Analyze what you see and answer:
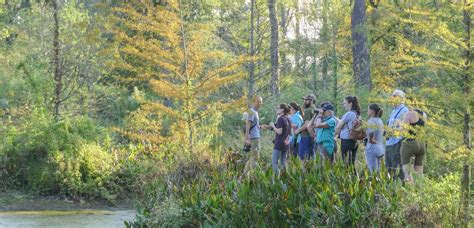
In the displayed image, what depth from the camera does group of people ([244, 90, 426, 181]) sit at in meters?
11.0

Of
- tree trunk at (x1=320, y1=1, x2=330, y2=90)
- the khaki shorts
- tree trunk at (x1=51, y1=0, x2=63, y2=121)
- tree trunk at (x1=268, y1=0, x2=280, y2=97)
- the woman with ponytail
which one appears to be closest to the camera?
the khaki shorts

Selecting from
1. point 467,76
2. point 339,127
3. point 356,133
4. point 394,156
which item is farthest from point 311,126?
point 467,76

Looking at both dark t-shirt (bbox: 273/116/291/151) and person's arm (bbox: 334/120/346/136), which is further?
dark t-shirt (bbox: 273/116/291/151)

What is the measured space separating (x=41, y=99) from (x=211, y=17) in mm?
12474

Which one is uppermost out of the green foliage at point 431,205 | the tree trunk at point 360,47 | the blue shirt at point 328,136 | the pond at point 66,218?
the tree trunk at point 360,47

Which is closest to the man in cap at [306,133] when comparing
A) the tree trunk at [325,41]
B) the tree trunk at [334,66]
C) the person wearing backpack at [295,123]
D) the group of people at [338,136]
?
the group of people at [338,136]

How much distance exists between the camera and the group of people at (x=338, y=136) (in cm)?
1102

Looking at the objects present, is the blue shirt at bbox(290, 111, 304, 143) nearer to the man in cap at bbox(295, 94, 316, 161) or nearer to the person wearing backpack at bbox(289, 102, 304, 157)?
the person wearing backpack at bbox(289, 102, 304, 157)

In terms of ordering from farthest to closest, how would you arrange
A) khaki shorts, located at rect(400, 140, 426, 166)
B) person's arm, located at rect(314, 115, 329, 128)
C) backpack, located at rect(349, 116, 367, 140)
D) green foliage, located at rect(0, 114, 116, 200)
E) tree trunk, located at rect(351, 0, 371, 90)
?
tree trunk, located at rect(351, 0, 371, 90), green foliage, located at rect(0, 114, 116, 200), person's arm, located at rect(314, 115, 329, 128), backpack, located at rect(349, 116, 367, 140), khaki shorts, located at rect(400, 140, 426, 166)

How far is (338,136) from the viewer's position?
12.6 meters

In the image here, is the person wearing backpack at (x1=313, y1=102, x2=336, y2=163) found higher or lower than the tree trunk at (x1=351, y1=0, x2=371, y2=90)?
lower

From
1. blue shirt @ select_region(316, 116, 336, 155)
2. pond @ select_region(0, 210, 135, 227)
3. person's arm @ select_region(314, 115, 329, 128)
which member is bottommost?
pond @ select_region(0, 210, 135, 227)

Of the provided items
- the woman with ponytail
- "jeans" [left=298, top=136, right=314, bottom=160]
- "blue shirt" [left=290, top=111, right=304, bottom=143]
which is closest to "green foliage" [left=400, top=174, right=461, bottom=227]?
the woman with ponytail

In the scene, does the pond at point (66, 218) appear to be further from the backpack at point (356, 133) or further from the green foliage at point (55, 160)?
the backpack at point (356, 133)
